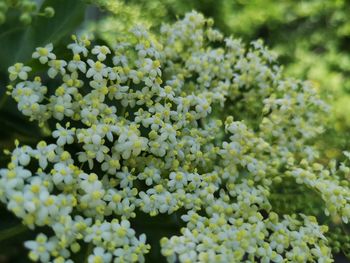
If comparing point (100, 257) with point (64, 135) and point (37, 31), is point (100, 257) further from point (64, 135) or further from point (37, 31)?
point (37, 31)

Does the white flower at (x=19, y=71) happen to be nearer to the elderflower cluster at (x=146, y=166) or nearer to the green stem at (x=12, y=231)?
the elderflower cluster at (x=146, y=166)

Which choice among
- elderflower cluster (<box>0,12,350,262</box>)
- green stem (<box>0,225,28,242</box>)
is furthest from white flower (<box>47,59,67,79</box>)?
green stem (<box>0,225,28,242</box>)

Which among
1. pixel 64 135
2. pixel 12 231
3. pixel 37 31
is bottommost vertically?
pixel 12 231

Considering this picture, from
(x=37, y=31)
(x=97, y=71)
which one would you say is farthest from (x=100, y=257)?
(x=37, y=31)

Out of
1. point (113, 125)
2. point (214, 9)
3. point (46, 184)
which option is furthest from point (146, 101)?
point (214, 9)

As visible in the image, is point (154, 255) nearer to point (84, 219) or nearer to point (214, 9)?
point (84, 219)

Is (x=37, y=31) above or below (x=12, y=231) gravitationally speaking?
above
